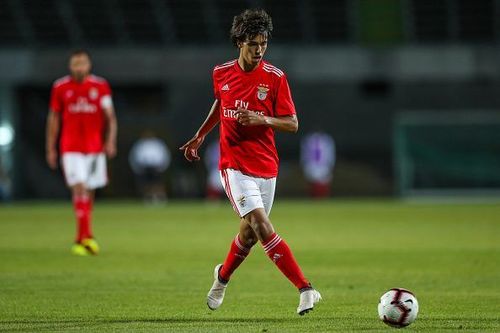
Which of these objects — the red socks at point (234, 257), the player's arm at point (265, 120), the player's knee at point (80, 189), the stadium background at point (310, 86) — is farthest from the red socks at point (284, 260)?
the stadium background at point (310, 86)

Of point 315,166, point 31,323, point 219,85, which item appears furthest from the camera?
point 315,166

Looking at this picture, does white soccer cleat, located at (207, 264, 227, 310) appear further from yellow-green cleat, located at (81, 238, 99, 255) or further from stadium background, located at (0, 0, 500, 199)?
stadium background, located at (0, 0, 500, 199)

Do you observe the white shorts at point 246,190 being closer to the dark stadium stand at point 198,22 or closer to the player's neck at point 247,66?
the player's neck at point 247,66

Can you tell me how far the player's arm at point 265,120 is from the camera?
29.4 feet

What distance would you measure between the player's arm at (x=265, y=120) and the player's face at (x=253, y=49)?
0.45 metres

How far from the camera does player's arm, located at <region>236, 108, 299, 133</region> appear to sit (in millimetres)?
8953

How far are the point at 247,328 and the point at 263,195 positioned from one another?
4.30ft

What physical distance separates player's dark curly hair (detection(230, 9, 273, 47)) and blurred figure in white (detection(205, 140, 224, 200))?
24.9 metres

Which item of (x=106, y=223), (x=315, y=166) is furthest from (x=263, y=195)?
(x=315, y=166)

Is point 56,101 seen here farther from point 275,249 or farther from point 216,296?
point 275,249

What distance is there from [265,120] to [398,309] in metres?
1.80

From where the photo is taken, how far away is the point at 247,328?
8.60 m

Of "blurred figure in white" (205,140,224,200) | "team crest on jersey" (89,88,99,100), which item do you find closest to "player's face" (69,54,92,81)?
"team crest on jersey" (89,88,99,100)

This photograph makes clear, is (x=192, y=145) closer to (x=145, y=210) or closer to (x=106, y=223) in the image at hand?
(x=106, y=223)
